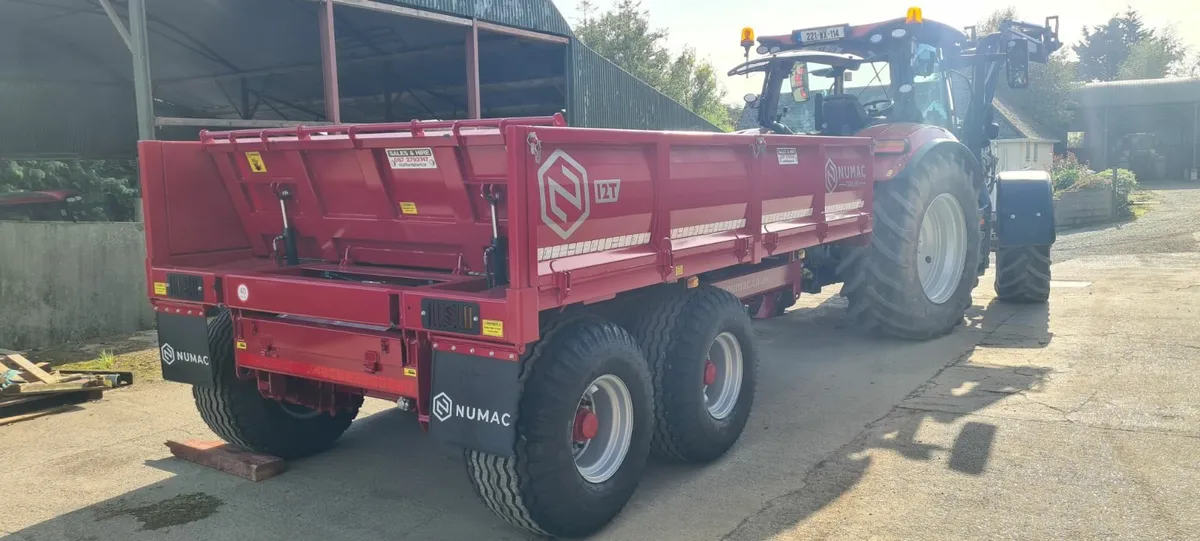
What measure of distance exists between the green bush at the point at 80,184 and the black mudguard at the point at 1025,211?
34.9ft

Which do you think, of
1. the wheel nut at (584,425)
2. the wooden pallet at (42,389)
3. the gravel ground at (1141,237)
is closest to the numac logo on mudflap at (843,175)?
the wheel nut at (584,425)

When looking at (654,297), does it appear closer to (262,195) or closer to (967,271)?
(262,195)

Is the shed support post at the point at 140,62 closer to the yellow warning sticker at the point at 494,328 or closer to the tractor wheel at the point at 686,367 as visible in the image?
the tractor wheel at the point at 686,367

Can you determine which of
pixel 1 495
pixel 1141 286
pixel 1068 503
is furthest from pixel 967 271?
pixel 1 495

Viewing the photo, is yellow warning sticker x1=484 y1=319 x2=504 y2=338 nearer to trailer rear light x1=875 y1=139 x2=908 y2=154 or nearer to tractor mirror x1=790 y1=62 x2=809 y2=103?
trailer rear light x1=875 y1=139 x2=908 y2=154

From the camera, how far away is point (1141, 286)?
380 inches

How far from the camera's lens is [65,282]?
7.74 meters

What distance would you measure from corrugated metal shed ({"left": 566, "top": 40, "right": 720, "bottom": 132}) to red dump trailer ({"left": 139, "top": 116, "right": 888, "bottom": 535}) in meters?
7.87

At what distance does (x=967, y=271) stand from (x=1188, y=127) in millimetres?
34648

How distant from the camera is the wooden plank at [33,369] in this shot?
19.7 feet

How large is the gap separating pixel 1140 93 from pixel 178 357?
132 ft

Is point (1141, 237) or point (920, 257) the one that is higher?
point (920, 257)

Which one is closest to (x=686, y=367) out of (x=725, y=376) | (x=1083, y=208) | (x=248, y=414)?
(x=725, y=376)

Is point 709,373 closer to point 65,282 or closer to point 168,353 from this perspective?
point 168,353
